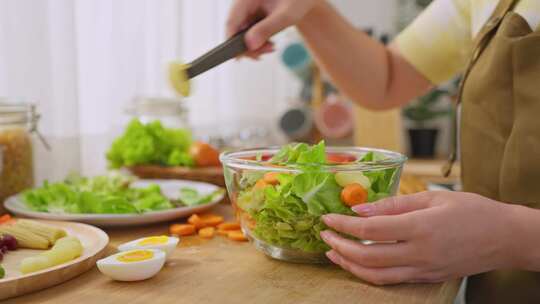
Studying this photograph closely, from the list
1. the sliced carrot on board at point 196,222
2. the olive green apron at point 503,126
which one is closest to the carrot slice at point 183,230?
the sliced carrot on board at point 196,222

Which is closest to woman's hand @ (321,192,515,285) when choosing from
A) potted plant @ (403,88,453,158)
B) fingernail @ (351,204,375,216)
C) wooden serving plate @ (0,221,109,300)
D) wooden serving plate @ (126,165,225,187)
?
fingernail @ (351,204,375,216)

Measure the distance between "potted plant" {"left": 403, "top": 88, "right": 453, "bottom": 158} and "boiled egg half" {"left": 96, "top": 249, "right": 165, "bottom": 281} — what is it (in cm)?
213

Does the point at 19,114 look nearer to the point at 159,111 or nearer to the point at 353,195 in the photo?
the point at 159,111

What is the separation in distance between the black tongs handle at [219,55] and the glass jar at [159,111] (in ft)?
1.98

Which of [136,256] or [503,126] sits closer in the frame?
[136,256]

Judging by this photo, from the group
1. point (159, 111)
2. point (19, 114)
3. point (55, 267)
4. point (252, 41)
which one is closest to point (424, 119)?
point (159, 111)

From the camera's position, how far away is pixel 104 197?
37.2 inches

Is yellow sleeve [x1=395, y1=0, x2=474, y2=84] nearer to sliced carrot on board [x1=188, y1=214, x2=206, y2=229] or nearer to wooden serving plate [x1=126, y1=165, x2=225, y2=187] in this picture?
wooden serving plate [x1=126, y1=165, x2=225, y2=187]

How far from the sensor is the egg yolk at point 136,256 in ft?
2.16

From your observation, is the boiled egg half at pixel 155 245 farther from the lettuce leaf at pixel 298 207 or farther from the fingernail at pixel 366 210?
the fingernail at pixel 366 210

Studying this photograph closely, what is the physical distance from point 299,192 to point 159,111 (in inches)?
36.2

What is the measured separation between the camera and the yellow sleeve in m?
1.13

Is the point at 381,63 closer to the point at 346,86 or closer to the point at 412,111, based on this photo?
the point at 346,86

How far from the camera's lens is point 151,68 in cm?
173
